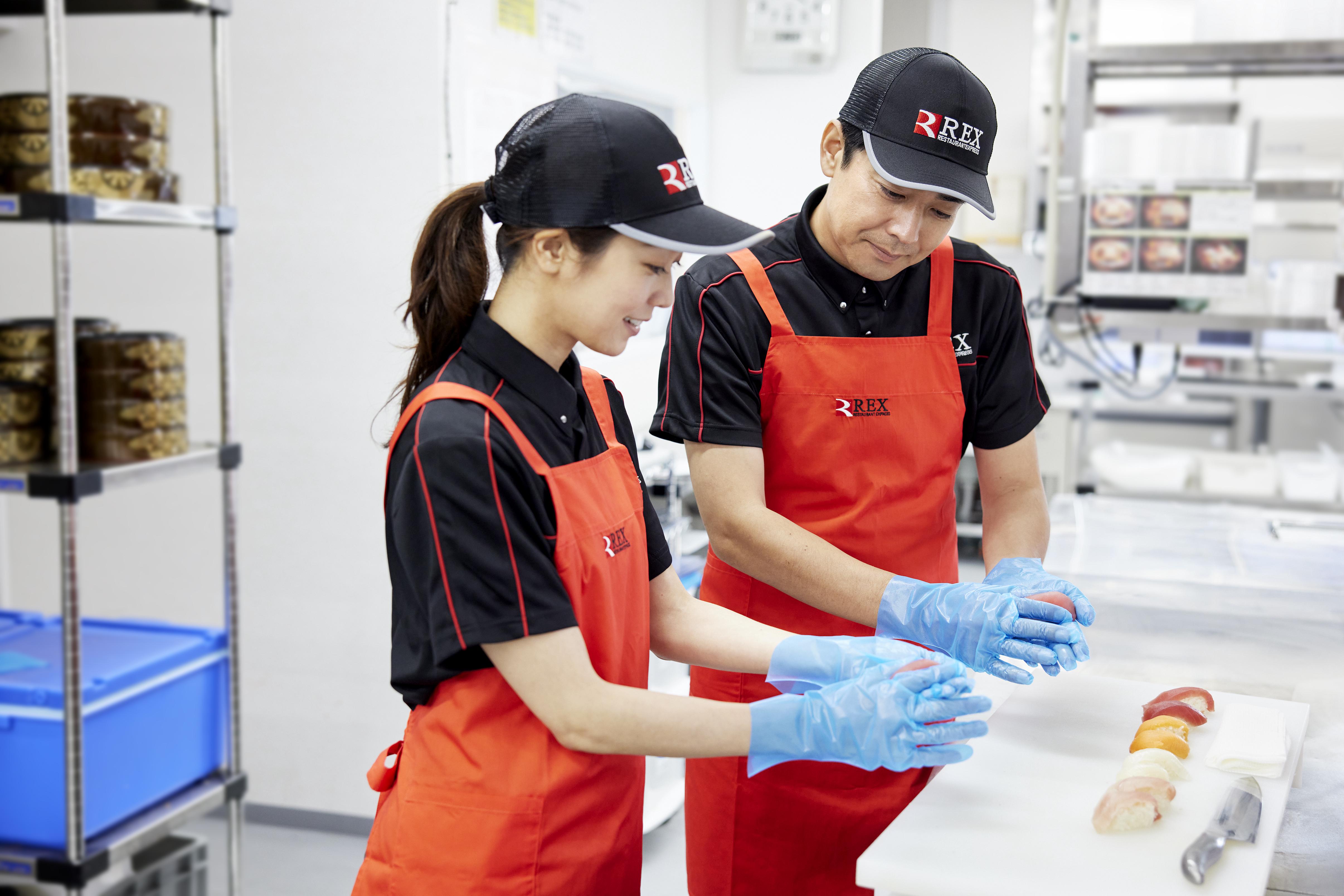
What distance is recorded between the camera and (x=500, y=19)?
10.4 ft

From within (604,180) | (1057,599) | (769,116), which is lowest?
(1057,599)

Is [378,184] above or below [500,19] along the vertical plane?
below

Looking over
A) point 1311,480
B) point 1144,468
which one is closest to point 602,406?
point 1311,480

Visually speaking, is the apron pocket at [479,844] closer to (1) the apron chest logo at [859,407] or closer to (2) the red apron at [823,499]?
(2) the red apron at [823,499]

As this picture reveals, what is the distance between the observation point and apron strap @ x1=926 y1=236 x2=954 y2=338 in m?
1.79

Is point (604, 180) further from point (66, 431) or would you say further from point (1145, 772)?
point (66, 431)

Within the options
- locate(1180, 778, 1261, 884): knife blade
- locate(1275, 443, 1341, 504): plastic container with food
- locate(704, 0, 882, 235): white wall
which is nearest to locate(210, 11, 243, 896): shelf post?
locate(1180, 778, 1261, 884): knife blade

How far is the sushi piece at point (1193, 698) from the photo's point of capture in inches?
59.6

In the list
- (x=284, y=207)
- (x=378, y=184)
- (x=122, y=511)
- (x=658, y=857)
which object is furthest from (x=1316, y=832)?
(x=122, y=511)

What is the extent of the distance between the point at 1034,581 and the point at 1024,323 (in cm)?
44

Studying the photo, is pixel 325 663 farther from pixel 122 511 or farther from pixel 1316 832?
pixel 1316 832

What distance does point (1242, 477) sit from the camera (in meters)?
4.39

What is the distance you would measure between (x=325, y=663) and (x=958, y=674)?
239 centimetres

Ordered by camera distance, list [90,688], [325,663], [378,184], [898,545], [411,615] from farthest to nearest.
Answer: [325,663]
[378,184]
[90,688]
[898,545]
[411,615]
